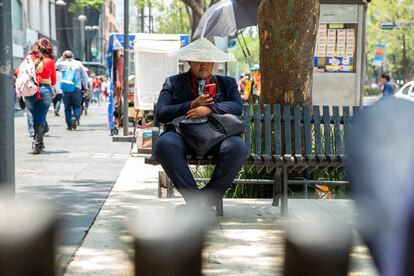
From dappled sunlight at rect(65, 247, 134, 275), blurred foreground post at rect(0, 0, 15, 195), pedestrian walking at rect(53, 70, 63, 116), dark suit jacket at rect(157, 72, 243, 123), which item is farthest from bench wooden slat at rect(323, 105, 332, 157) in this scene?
pedestrian walking at rect(53, 70, 63, 116)

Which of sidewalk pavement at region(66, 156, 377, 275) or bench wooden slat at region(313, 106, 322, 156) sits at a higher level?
bench wooden slat at region(313, 106, 322, 156)

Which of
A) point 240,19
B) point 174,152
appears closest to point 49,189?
point 174,152

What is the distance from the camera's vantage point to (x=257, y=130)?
630cm

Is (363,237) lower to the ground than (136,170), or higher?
higher

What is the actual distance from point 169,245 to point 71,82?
15.6 m

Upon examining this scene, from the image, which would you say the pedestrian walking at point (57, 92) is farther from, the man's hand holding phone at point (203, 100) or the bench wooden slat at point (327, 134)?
the man's hand holding phone at point (203, 100)

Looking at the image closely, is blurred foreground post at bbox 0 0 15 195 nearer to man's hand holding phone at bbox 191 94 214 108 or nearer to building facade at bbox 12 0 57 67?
man's hand holding phone at bbox 191 94 214 108

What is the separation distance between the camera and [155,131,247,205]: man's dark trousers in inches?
219

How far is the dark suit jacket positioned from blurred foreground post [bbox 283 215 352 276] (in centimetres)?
456

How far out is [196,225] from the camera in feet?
3.98

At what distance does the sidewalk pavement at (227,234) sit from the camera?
441cm

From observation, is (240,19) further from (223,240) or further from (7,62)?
(7,62)

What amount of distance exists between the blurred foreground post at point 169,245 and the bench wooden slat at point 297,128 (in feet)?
16.6

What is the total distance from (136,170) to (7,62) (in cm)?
554
